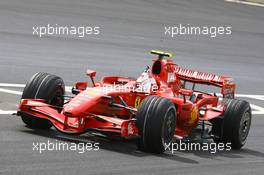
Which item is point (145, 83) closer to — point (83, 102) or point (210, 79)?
point (83, 102)

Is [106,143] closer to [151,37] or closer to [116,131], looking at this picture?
[116,131]

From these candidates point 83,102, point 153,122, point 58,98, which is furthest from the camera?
point 58,98

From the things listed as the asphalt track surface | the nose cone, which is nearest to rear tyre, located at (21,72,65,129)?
the asphalt track surface

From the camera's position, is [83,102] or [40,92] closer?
[83,102]

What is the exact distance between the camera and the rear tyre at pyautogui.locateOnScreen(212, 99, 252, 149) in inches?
476

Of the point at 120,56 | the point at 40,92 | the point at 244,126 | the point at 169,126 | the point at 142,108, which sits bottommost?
the point at 244,126

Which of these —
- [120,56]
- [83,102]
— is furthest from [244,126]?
[120,56]

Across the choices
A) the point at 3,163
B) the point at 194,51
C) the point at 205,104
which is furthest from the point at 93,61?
the point at 3,163

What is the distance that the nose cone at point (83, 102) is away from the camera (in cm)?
1079

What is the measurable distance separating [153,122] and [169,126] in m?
0.42

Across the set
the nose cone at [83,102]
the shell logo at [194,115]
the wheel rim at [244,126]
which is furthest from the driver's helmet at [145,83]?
the wheel rim at [244,126]

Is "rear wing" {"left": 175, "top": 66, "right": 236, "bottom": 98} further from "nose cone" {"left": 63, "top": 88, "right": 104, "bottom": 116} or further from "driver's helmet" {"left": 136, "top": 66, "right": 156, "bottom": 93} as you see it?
"nose cone" {"left": 63, "top": 88, "right": 104, "bottom": 116}

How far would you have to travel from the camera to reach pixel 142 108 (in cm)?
1069

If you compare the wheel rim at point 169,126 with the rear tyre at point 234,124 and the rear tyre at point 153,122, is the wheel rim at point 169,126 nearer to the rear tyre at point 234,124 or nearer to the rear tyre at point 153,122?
the rear tyre at point 153,122
